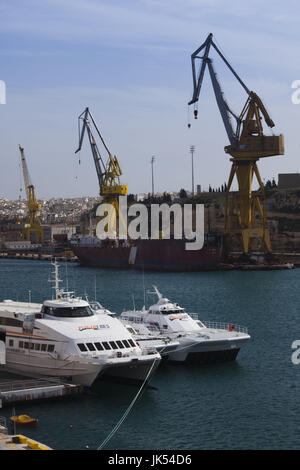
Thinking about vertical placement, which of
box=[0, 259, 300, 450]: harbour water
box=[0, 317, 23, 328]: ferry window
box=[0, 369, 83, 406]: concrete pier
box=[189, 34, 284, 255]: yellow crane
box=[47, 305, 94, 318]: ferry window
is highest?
box=[189, 34, 284, 255]: yellow crane

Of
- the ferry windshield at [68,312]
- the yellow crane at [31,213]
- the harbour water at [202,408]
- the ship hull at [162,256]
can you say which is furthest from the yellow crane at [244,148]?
the yellow crane at [31,213]

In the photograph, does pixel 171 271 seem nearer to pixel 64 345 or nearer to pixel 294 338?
pixel 294 338

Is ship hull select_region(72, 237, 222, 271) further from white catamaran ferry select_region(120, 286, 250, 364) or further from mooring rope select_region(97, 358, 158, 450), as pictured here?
mooring rope select_region(97, 358, 158, 450)

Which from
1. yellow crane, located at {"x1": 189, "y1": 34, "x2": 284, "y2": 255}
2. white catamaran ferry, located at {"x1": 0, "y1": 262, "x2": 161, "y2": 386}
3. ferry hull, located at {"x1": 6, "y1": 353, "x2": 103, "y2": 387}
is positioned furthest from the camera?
yellow crane, located at {"x1": 189, "y1": 34, "x2": 284, "y2": 255}

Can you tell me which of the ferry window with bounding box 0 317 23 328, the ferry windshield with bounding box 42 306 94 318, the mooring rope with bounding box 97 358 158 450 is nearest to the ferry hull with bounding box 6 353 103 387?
the ferry window with bounding box 0 317 23 328

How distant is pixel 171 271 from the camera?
279 ft

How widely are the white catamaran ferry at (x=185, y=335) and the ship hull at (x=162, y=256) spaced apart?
173 feet

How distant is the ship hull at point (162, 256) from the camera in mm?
85250

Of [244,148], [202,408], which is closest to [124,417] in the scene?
[202,408]

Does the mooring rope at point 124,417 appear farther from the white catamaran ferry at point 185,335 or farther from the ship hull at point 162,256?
the ship hull at point 162,256

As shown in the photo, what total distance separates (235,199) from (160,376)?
60639mm

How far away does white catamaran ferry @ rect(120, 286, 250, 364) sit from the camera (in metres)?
29.5

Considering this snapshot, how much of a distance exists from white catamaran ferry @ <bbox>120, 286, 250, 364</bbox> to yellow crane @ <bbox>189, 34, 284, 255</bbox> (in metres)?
50.5
